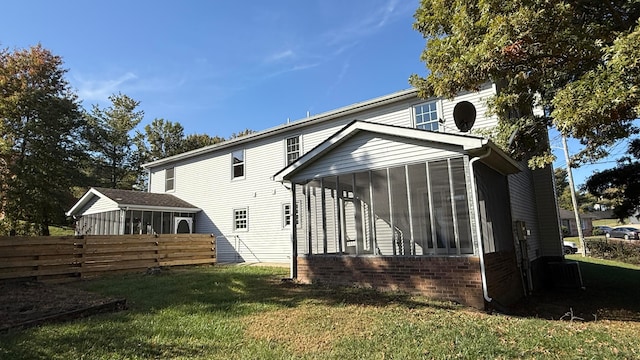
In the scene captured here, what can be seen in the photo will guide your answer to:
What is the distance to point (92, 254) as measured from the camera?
11805mm

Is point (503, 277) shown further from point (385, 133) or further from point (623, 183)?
point (623, 183)

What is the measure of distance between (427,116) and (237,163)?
1011 centimetres

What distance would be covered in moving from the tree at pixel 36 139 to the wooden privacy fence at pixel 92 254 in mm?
14465

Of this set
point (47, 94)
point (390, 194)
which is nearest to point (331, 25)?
point (390, 194)

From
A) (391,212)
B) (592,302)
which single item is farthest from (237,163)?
(592,302)

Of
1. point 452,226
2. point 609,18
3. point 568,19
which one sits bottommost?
point 452,226

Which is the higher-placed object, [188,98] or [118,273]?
[188,98]

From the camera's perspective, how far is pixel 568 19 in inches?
257

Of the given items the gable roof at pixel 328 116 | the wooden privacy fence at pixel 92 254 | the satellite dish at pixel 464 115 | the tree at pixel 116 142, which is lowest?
the wooden privacy fence at pixel 92 254

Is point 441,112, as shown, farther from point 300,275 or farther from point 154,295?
point 154,295

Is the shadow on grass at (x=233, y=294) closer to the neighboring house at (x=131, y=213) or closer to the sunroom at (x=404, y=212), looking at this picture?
the sunroom at (x=404, y=212)

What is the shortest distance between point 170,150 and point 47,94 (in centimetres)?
1362

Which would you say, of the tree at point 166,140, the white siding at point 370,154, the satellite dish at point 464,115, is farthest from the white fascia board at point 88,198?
the tree at point 166,140

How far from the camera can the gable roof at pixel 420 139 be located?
725 centimetres
